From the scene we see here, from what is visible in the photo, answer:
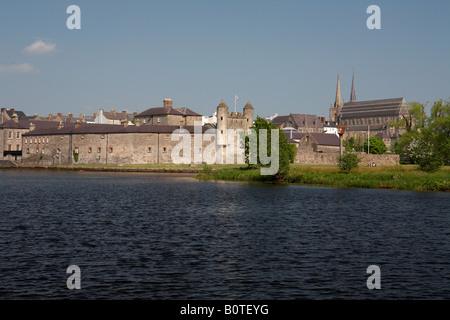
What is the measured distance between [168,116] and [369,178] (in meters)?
64.0

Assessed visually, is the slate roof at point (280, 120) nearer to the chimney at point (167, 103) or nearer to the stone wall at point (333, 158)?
the chimney at point (167, 103)

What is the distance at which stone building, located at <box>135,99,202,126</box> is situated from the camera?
368 ft

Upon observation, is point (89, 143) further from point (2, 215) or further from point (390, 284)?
point (390, 284)

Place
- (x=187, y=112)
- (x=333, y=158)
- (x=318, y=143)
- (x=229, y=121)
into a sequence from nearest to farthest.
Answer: (x=333, y=158), (x=229, y=121), (x=318, y=143), (x=187, y=112)

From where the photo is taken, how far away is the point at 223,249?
2112 centimetres

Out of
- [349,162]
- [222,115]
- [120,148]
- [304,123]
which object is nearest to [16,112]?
[120,148]

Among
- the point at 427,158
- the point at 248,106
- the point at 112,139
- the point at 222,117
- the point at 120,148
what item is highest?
the point at 248,106

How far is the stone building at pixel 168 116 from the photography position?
11212cm

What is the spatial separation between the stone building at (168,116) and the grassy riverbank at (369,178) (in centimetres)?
4614

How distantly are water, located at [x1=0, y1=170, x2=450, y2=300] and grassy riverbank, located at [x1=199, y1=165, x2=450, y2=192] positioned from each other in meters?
11.8

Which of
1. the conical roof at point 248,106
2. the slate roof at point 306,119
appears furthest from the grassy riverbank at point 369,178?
the slate roof at point 306,119

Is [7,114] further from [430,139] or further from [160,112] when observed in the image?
[430,139]
